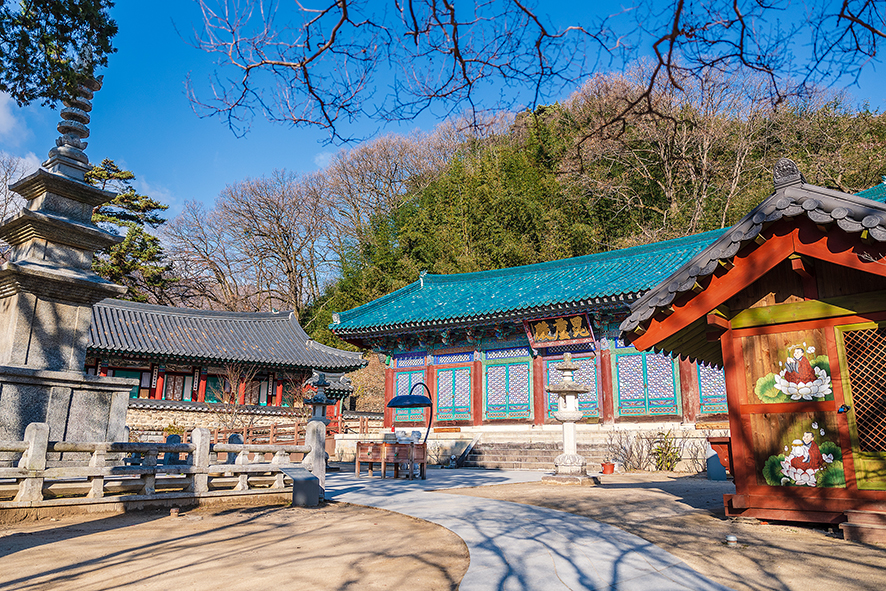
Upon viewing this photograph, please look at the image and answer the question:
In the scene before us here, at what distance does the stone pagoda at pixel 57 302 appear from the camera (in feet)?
23.6

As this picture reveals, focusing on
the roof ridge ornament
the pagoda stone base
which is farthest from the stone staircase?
the pagoda stone base

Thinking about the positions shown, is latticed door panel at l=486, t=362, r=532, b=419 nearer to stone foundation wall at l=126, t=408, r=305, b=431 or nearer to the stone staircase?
the stone staircase

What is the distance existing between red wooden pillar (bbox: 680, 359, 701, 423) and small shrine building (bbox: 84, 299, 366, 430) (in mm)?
13567

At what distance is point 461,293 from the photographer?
20.7 metres

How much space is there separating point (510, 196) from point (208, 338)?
16.6 metres

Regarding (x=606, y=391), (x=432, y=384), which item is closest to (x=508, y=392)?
(x=432, y=384)

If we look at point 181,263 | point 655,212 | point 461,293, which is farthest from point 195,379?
point 655,212

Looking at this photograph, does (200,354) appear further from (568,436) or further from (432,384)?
(568,436)

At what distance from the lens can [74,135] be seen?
8.45 m

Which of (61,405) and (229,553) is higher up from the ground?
(61,405)

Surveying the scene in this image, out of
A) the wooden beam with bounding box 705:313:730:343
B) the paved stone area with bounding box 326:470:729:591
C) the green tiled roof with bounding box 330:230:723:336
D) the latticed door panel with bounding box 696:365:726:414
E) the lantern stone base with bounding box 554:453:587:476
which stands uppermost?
the green tiled roof with bounding box 330:230:723:336

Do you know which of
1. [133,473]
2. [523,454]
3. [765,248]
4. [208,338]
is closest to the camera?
[765,248]

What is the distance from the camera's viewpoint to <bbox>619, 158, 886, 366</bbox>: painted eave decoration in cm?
510

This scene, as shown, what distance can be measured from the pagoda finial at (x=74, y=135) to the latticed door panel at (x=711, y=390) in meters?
14.2
